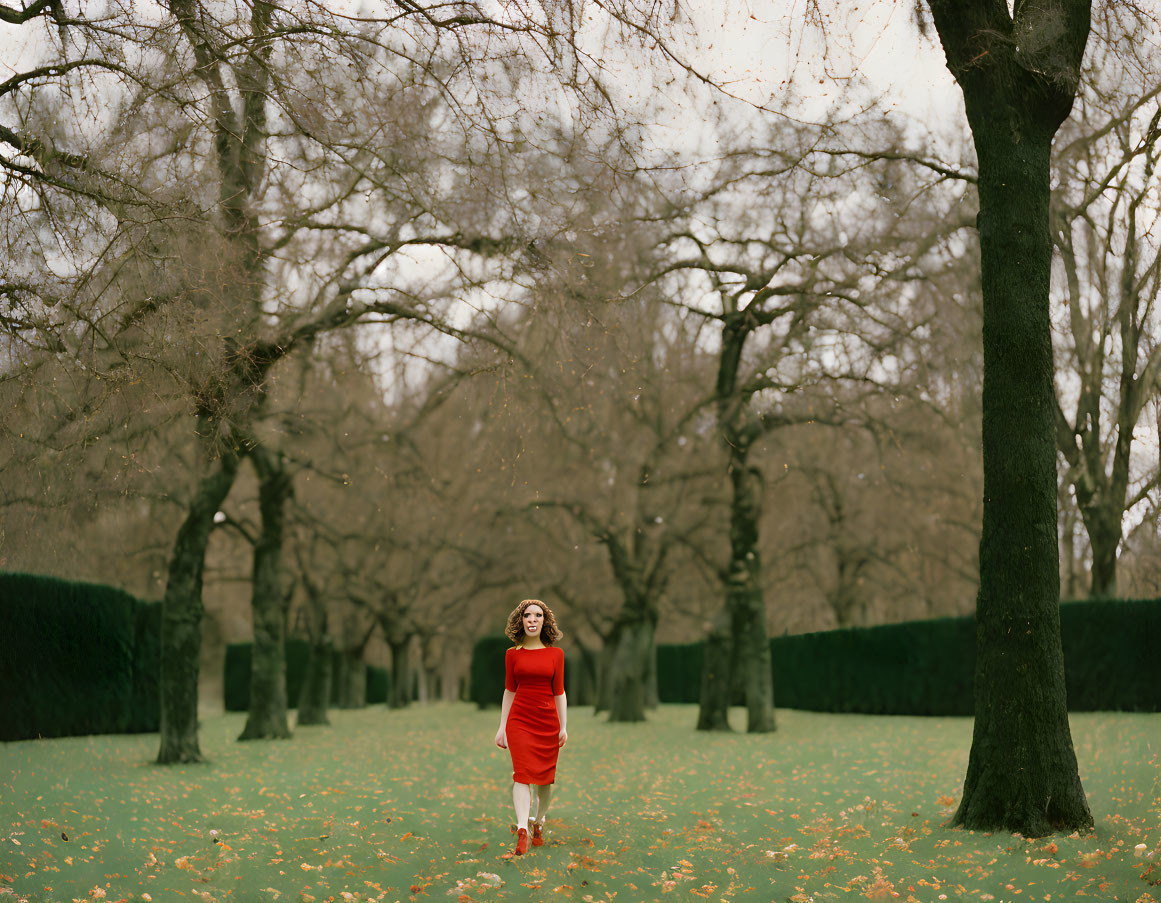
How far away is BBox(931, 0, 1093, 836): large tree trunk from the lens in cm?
735

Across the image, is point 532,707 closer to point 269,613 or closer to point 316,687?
point 269,613

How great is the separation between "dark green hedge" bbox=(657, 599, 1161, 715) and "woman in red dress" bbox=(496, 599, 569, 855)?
39.3 ft

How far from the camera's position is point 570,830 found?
27.7ft

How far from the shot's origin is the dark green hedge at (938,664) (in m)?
16.1

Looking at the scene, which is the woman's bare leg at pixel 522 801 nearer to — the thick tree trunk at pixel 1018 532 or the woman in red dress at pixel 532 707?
the woman in red dress at pixel 532 707

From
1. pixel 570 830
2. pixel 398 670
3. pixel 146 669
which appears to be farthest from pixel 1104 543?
pixel 398 670

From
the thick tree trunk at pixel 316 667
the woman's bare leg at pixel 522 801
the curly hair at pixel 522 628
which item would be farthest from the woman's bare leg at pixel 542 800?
the thick tree trunk at pixel 316 667

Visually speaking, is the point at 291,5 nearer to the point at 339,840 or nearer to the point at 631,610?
the point at 339,840

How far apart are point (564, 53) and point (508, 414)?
397 centimetres

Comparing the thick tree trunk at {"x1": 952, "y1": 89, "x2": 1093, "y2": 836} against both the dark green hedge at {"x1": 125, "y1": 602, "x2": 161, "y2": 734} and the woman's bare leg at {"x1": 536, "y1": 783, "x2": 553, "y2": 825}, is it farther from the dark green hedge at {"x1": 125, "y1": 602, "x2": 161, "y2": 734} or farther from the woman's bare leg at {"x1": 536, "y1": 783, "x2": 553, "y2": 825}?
the dark green hedge at {"x1": 125, "y1": 602, "x2": 161, "y2": 734}

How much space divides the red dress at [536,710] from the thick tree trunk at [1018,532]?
3.17 m

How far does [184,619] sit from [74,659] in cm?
228

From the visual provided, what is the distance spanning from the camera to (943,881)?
6402mm

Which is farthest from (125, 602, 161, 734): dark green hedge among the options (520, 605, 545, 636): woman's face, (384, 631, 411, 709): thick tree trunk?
(384, 631, 411, 709): thick tree trunk
